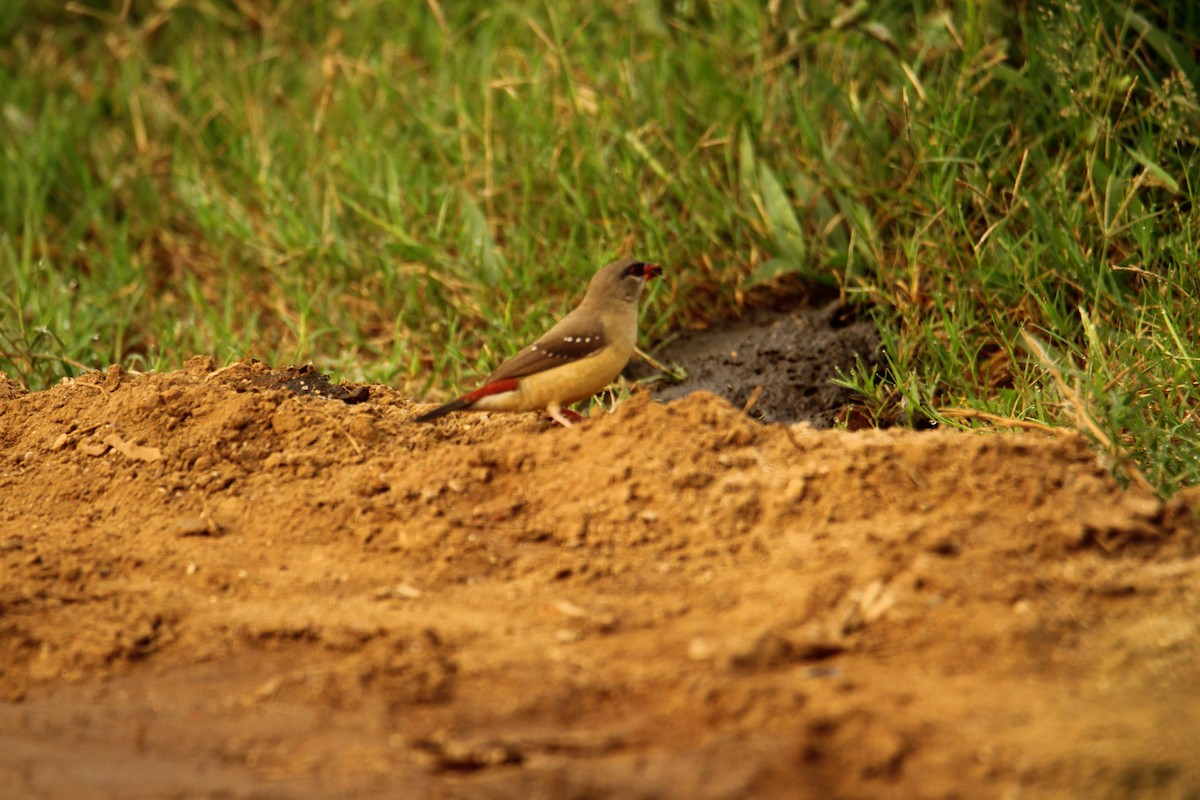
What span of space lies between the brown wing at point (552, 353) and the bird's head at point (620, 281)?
35cm

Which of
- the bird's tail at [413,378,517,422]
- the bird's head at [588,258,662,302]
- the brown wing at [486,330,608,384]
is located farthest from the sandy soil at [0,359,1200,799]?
the bird's head at [588,258,662,302]

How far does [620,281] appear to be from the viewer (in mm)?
5270

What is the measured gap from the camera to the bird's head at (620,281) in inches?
205

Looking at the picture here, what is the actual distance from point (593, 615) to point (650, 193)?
3.68 m

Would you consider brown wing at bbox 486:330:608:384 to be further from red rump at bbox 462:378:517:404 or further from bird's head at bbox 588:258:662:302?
bird's head at bbox 588:258:662:302

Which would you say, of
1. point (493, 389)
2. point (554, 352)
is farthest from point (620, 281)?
point (493, 389)

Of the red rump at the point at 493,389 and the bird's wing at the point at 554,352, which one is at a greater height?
the bird's wing at the point at 554,352

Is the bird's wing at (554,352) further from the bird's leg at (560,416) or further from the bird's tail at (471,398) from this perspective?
the bird's leg at (560,416)

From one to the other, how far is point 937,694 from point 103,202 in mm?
6516

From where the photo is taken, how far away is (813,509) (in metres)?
3.71

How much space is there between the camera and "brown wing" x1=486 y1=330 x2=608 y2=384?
4730mm

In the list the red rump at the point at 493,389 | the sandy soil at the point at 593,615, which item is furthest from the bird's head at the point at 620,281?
the sandy soil at the point at 593,615

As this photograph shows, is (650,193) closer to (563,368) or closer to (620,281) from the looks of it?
(620,281)

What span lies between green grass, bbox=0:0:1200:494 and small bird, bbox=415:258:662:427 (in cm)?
119
